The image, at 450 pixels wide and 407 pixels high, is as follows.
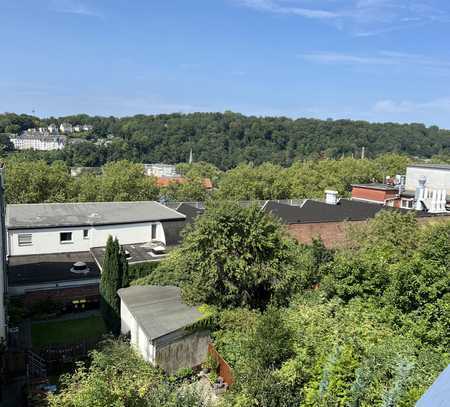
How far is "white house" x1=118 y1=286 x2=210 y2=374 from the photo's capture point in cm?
1524

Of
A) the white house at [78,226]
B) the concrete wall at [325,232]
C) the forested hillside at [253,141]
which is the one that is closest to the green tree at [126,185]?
the white house at [78,226]

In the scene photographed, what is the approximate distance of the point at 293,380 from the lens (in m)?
11.9

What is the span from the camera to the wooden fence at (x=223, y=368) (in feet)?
47.9

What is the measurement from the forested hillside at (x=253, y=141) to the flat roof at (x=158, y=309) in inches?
4582

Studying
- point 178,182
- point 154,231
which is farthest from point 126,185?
point 154,231

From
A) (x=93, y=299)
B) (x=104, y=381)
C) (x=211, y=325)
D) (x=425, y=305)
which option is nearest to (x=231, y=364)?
(x=211, y=325)

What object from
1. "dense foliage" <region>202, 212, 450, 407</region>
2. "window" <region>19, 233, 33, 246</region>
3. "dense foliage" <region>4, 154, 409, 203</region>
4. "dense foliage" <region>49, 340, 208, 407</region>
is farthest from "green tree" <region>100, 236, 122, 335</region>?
"dense foliage" <region>4, 154, 409, 203</region>

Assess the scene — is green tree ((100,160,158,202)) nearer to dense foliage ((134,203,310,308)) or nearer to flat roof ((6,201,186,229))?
flat roof ((6,201,186,229))

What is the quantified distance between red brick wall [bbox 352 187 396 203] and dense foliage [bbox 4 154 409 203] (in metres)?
10.9

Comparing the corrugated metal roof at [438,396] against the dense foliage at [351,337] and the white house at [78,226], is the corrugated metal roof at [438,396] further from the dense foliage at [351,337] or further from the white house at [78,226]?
the white house at [78,226]

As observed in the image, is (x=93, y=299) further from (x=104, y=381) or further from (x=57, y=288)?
(x=104, y=381)

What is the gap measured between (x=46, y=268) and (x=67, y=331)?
606cm

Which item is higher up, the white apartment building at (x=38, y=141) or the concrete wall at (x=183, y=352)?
the white apartment building at (x=38, y=141)

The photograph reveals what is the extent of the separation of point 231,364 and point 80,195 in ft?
124
